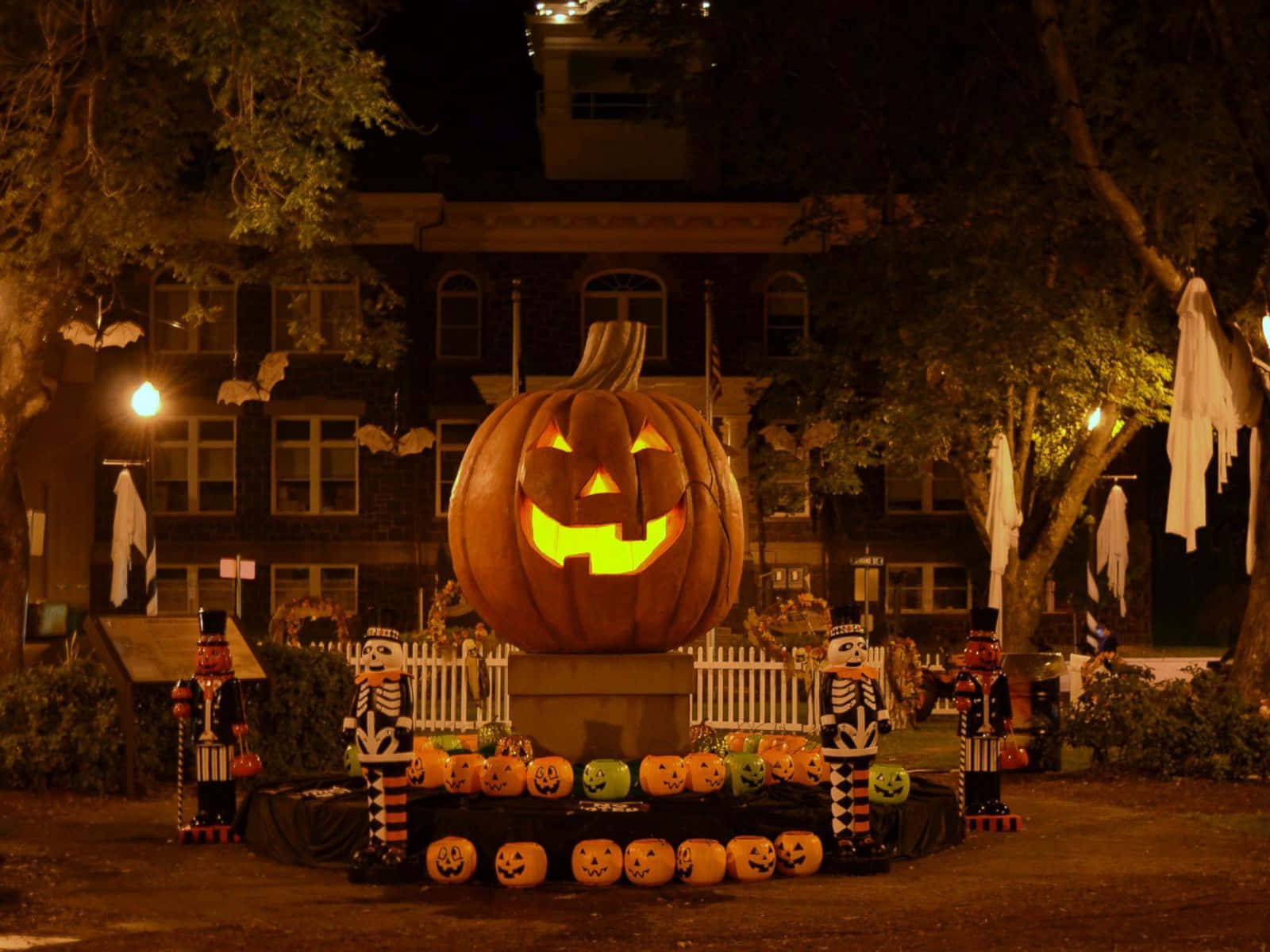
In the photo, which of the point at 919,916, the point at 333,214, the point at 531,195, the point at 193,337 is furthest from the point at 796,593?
the point at 919,916

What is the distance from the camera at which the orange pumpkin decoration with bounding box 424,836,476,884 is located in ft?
32.9

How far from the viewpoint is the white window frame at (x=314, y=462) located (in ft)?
120

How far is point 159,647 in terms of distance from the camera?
1494 centimetres

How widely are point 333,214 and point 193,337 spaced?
18346 mm

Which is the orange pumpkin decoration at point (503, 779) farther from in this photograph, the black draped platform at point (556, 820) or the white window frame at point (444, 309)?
the white window frame at point (444, 309)

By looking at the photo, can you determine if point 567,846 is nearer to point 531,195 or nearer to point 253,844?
point 253,844

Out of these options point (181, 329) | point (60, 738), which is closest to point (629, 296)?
A: point (181, 329)

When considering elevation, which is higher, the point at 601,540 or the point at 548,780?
the point at 601,540

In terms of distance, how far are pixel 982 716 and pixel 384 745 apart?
420 cm

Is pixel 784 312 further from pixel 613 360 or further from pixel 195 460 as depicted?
pixel 613 360

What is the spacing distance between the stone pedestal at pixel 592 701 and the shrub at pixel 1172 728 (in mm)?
5789

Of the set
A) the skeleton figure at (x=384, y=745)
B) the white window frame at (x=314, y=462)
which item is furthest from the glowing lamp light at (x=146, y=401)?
the white window frame at (x=314, y=462)

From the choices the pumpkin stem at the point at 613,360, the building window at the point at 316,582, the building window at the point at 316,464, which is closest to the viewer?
the pumpkin stem at the point at 613,360

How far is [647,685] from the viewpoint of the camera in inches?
465
